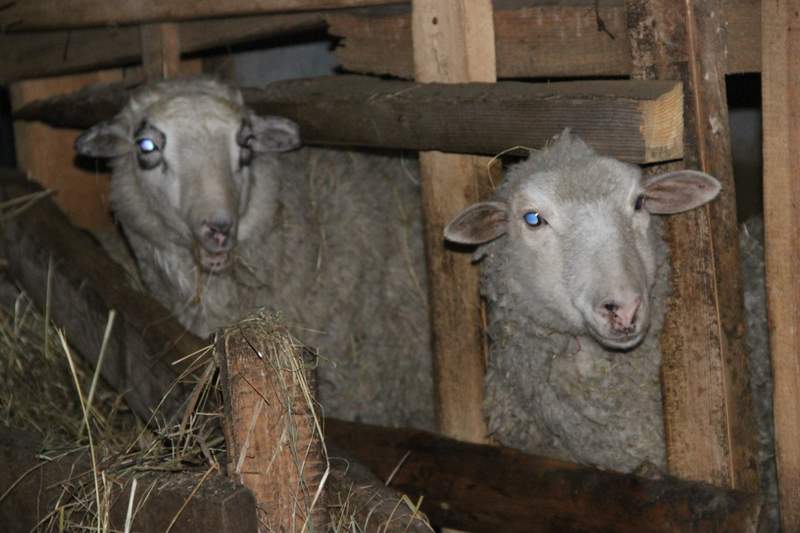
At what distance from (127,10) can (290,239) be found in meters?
1.53

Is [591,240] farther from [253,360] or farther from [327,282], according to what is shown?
[327,282]

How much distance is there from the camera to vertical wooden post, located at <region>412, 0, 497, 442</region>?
4020mm

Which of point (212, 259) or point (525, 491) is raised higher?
point (212, 259)

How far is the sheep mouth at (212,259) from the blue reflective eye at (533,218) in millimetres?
1671

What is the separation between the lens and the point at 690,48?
3371 mm

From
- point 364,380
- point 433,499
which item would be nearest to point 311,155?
point 364,380

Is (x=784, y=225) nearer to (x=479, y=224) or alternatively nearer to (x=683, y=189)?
(x=683, y=189)

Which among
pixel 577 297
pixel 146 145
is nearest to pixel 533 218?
pixel 577 297

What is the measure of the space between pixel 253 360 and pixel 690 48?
5.66 ft

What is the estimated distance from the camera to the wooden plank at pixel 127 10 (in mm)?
4785

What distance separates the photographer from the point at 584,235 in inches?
149

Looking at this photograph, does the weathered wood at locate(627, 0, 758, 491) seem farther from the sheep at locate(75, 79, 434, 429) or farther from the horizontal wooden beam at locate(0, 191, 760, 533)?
the sheep at locate(75, 79, 434, 429)

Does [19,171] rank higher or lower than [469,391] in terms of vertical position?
higher

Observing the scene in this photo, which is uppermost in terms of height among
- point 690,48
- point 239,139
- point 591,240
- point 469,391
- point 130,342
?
point 690,48
